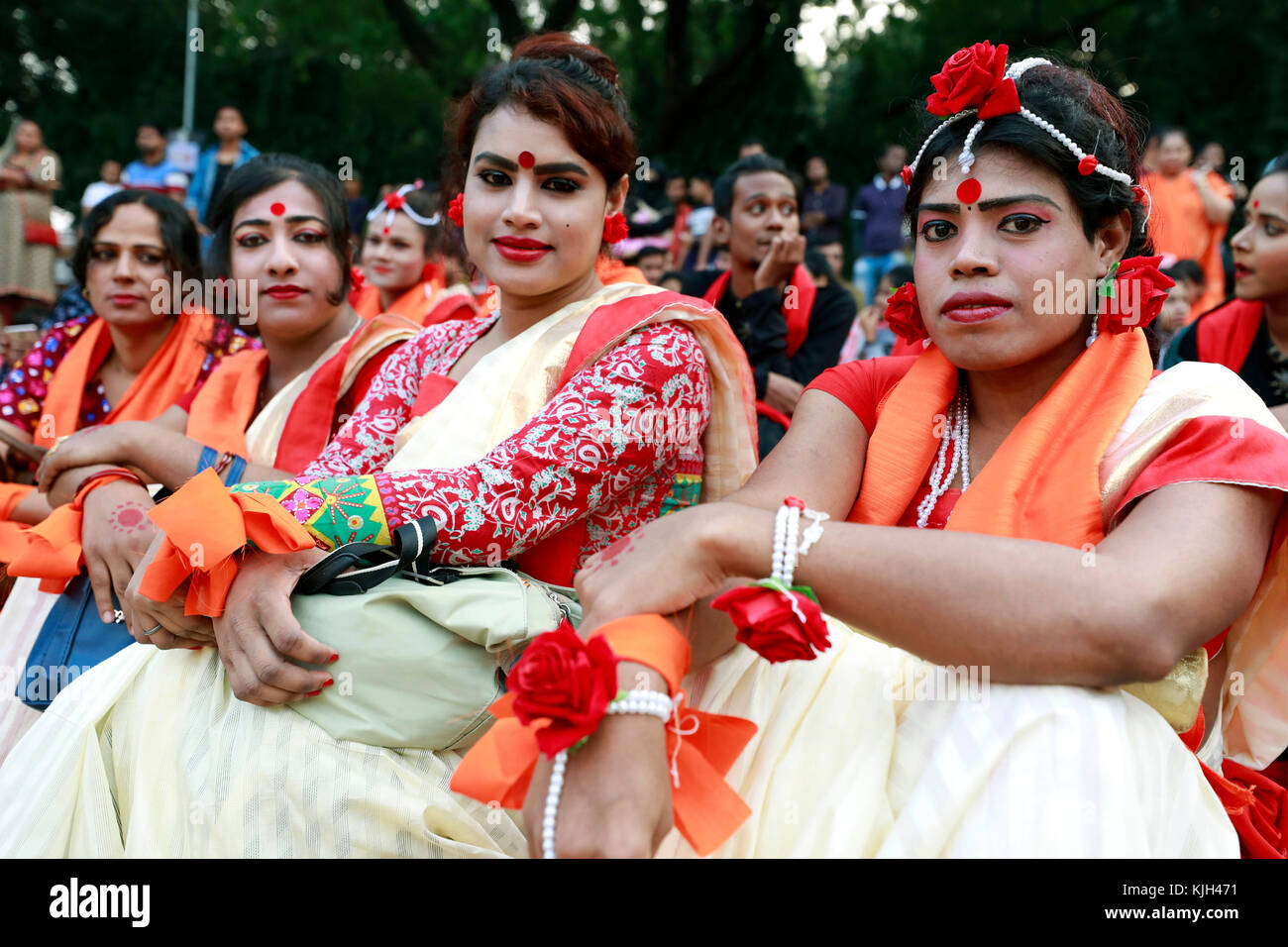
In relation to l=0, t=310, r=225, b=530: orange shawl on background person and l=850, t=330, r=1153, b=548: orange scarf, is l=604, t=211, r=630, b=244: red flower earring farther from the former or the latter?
l=0, t=310, r=225, b=530: orange shawl on background person

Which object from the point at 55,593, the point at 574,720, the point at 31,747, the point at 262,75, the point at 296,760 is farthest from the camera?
the point at 262,75

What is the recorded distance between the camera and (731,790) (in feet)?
5.66

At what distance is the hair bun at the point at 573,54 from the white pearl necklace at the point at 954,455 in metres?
1.13

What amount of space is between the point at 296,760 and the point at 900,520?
119cm

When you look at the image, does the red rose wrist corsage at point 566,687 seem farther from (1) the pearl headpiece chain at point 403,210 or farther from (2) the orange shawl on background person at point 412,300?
(1) the pearl headpiece chain at point 403,210

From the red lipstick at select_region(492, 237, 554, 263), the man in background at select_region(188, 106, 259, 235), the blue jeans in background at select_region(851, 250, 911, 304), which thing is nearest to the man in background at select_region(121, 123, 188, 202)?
the man in background at select_region(188, 106, 259, 235)

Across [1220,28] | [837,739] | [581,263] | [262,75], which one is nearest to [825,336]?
[581,263]

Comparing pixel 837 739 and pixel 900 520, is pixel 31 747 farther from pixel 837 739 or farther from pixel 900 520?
pixel 900 520

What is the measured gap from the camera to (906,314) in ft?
7.63

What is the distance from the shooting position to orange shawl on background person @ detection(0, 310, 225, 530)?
4059 millimetres

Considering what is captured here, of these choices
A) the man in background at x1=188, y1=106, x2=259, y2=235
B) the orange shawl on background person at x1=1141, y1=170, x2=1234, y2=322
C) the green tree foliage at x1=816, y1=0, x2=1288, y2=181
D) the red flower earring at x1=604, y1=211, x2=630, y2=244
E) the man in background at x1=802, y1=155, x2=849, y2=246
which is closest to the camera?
the red flower earring at x1=604, y1=211, x2=630, y2=244

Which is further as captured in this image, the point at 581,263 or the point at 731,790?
the point at 581,263

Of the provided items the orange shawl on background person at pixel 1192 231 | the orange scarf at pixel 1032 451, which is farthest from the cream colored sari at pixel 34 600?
the orange shawl on background person at pixel 1192 231

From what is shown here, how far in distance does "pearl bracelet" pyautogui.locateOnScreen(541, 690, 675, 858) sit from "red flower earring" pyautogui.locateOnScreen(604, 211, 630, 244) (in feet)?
5.04
